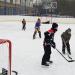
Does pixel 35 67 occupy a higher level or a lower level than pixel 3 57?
lower

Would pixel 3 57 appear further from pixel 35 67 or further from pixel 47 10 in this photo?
pixel 47 10

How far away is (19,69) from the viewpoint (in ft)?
21.0

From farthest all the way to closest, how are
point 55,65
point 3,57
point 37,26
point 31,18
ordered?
point 31,18 < point 37,26 < point 55,65 < point 3,57

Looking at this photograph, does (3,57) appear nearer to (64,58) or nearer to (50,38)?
(50,38)

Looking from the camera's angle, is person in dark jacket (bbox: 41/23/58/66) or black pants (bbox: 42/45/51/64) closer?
person in dark jacket (bbox: 41/23/58/66)

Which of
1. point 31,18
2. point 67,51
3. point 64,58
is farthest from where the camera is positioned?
point 31,18

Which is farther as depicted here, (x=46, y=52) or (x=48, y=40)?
(x=46, y=52)

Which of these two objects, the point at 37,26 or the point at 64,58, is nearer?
the point at 64,58

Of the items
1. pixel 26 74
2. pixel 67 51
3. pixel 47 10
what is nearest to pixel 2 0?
pixel 47 10

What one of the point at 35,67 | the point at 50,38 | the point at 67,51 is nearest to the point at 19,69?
the point at 35,67

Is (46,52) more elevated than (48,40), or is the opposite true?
(48,40)

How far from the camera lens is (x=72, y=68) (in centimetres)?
671

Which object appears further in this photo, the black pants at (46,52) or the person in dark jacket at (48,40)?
the black pants at (46,52)

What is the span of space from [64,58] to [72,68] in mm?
991
